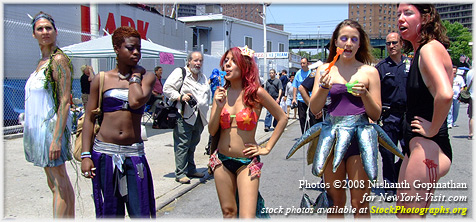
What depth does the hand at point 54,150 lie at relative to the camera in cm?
339

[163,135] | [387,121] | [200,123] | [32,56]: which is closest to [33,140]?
[200,123]

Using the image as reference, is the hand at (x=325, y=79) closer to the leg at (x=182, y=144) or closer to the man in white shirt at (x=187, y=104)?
the man in white shirt at (x=187, y=104)

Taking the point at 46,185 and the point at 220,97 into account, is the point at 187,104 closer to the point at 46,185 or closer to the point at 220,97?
the point at 46,185

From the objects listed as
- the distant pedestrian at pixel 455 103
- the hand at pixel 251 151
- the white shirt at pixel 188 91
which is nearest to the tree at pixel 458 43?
the distant pedestrian at pixel 455 103

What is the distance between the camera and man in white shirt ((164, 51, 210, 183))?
5.76m

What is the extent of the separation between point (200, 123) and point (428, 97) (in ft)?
12.8

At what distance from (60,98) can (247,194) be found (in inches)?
73.9

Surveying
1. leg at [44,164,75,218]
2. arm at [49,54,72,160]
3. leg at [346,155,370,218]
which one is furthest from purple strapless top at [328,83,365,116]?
leg at [44,164,75,218]

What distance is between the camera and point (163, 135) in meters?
10.5

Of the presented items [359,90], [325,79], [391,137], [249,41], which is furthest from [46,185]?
[249,41]

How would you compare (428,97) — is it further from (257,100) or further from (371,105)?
(257,100)

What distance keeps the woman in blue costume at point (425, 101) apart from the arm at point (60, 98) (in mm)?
2836

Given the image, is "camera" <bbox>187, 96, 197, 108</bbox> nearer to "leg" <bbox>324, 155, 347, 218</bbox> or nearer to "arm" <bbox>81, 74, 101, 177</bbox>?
"arm" <bbox>81, 74, 101, 177</bbox>

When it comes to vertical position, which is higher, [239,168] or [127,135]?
[127,135]
